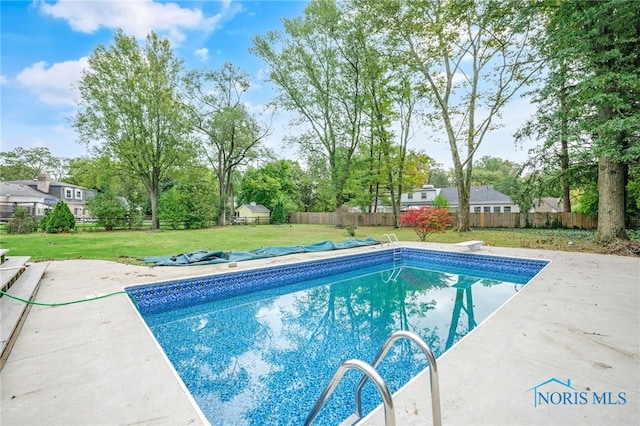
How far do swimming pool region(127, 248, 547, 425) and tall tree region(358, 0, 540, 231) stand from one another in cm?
924

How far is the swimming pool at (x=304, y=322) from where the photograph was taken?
2652 mm

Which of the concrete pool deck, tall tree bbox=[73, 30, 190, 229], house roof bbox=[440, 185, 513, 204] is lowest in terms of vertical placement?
the concrete pool deck

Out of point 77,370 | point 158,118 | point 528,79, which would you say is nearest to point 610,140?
point 528,79

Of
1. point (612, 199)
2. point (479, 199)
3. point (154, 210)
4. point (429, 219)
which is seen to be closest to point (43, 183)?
point (154, 210)

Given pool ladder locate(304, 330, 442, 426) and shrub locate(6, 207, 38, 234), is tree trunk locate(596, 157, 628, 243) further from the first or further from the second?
shrub locate(6, 207, 38, 234)

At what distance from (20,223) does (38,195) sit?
531 inches

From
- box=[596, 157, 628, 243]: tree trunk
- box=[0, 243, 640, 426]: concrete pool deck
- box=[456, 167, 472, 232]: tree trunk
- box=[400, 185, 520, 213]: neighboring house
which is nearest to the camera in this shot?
box=[0, 243, 640, 426]: concrete pool deck

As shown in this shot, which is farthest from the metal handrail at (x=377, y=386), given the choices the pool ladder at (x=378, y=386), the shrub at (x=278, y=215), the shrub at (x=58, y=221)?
the shrub at (x=278, y=215)

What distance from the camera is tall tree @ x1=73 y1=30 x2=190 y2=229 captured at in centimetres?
Result: 1647

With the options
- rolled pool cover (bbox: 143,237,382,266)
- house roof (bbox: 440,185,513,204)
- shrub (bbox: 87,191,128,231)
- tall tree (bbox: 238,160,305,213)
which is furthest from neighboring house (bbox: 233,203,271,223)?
rolled pool cover (bbox: 143,237,382,266)

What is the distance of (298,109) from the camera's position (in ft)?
63.0

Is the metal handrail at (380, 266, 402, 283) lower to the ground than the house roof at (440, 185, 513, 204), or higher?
lower

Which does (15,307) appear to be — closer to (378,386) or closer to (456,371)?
(378,386)

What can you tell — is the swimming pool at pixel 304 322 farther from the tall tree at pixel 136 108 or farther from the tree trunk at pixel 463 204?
the tall tree at pixel 136 108
